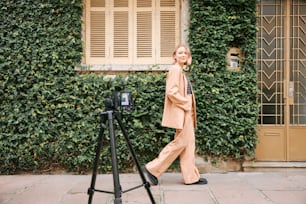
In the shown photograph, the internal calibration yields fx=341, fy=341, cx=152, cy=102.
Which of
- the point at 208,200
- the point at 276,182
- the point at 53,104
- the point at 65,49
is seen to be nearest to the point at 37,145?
the point at 53,104

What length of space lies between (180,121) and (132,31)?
214 centimetres

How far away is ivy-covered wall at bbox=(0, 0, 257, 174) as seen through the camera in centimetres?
567

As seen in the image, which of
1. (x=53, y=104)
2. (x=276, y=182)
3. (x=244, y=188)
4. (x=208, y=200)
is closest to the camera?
(x=208, y=200)

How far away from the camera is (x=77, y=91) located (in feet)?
18.6

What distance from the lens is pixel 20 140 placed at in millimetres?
5703

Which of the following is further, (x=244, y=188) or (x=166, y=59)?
(x=166, y=59)

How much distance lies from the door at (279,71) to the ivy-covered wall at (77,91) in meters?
0.37

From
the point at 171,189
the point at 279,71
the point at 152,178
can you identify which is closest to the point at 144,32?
the point at 279,71

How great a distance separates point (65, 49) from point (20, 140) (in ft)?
5.58

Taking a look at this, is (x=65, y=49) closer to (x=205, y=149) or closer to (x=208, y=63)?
(x=208, y=63)

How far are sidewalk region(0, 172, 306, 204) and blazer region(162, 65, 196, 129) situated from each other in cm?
95

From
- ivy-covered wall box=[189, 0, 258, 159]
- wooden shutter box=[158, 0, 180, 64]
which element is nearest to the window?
wooden shutter box=[158, 0, 180, 64]

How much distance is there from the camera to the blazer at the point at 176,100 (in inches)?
185

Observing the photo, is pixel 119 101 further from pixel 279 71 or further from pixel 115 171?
pixel 279 71
